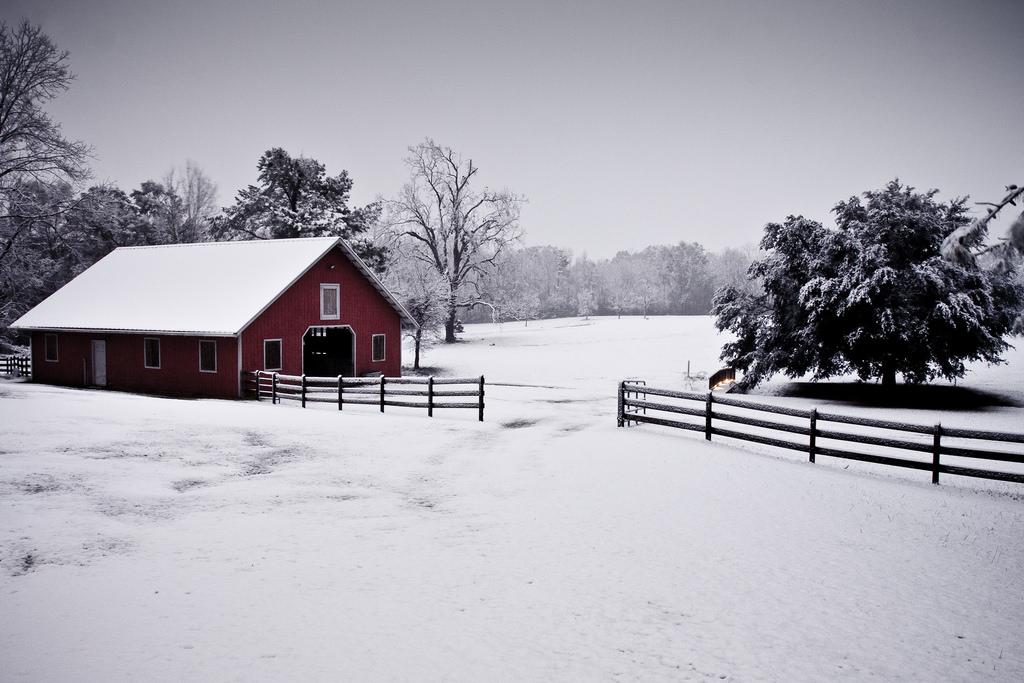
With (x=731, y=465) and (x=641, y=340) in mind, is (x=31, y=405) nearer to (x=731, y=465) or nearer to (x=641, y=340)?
(x=731, y=465)

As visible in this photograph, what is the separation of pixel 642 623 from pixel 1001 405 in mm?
28403

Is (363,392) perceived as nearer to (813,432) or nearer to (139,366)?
(813,432)

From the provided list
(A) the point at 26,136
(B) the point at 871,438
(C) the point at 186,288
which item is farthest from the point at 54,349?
(B) the point at 871,438

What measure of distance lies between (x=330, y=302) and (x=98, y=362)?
451 inches

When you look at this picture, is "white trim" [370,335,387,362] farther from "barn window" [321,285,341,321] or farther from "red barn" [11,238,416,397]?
"barn window" [321,285,341,321]

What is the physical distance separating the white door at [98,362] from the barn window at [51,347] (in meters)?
3.39

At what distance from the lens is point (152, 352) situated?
1089 inches

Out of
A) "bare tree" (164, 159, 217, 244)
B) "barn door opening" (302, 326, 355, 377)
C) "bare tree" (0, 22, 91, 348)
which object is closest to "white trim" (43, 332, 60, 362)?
"bare tree" (0, 22, 91, 348)

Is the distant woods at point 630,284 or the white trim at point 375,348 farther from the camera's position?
the distant woods at point 630,284

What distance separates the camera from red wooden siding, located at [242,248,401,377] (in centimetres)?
2570

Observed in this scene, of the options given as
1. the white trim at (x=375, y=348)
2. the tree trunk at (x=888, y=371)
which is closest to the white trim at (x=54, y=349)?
the white trim at (x=375, y=348)

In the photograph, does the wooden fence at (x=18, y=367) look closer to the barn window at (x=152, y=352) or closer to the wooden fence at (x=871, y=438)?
the barn window at (x=152, y=352)

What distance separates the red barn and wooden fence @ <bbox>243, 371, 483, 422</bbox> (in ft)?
6.46

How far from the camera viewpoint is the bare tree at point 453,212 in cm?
5406
